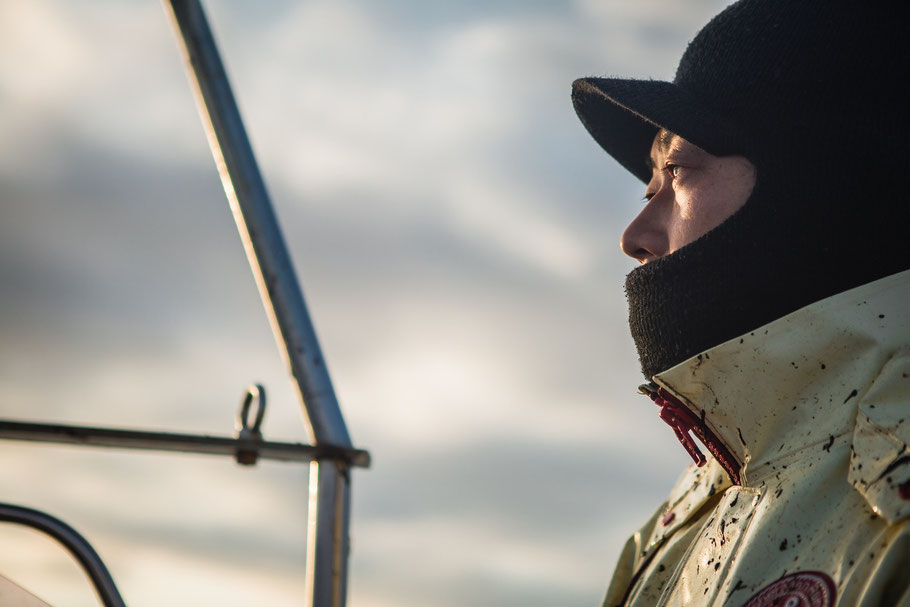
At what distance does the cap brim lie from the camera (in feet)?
7.49

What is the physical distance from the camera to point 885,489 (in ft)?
4.71

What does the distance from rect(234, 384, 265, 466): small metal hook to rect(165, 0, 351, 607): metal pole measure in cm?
8

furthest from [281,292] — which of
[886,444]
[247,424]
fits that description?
[886,444]

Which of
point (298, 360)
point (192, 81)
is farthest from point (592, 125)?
point (298, 360)

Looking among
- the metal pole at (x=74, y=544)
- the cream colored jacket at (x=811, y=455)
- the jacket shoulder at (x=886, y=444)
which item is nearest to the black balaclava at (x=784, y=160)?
the cream colored jacket at (x=811, y=455)

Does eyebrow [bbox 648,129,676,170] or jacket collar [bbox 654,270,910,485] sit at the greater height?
eyebrow [bbox 648,129,676,170]

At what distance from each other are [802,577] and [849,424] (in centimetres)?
31

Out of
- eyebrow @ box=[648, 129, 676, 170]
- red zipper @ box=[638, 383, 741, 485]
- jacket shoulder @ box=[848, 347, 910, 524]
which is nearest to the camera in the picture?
jacket shoulder @ box=[848, 347, 910, 524]

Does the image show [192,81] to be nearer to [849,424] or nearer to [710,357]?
[710,357]

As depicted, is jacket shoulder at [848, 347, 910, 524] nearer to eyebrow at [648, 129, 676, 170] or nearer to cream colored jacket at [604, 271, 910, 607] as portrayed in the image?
cream colored jacket at [604, 271, 910, 607]

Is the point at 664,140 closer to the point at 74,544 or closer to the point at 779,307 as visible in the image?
the point at 779,307

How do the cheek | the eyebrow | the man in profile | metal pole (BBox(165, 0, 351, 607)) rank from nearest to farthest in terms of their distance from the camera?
the man in profile
metal pole (BBox(165, 0, 351, 607))
the cheek
the eyebrow

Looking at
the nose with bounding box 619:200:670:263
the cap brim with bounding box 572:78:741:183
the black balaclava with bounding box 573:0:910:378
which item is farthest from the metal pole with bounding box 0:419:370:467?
the cap brim with bounding box 572:78:741:183

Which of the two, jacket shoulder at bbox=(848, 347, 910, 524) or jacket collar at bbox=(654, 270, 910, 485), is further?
jacket collar at bbox=(654, 270, 910, 485)
